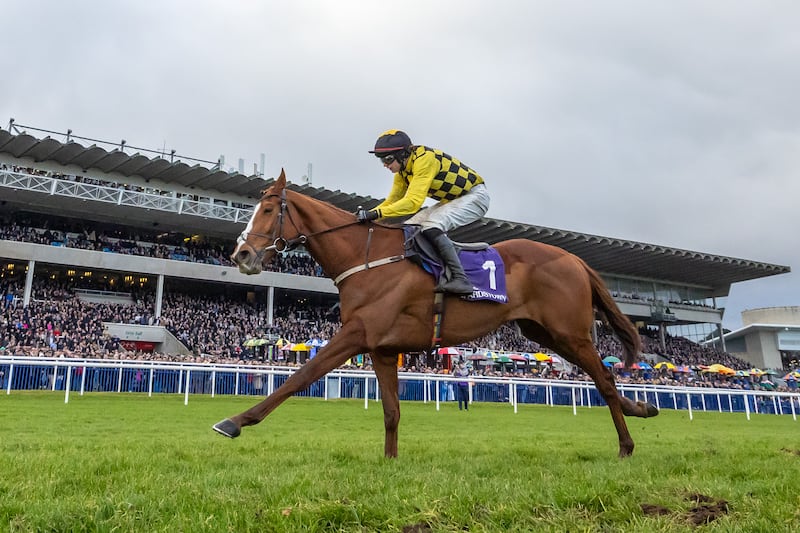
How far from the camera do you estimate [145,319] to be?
115 feet

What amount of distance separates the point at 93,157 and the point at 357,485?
39.2 metres

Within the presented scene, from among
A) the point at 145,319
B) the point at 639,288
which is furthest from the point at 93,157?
the point at 639,288

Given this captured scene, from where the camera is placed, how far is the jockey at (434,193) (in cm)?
524

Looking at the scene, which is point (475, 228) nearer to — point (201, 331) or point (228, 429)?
point (201, 331)

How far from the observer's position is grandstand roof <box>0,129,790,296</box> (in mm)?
36312

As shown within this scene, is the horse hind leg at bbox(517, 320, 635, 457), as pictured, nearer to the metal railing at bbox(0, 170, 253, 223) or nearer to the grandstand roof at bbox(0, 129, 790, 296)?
the metal railing at bbox(0, 170, 253, 223)

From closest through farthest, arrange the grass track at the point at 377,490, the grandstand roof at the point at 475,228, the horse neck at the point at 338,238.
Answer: the grass track at the point at 377,490, the horse neck at the point at 338,238, the grandstand roof at the point at 475,228

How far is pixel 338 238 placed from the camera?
525cm

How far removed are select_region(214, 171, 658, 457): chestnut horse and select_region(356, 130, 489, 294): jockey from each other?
0.20 metres

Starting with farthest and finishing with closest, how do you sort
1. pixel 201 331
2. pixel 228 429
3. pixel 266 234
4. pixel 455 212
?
pixel 201 331, pixel 455 212, pixel 266 234, pixel 228 429

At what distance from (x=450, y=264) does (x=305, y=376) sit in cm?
161

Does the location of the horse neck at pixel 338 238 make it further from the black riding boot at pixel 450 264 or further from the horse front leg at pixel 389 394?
the horse front leg at pixel 389 394

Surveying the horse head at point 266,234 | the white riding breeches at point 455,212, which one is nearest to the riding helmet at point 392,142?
the white riding breeches at point 455,212

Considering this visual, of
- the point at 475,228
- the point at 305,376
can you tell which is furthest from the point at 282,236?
the point at 475,228
